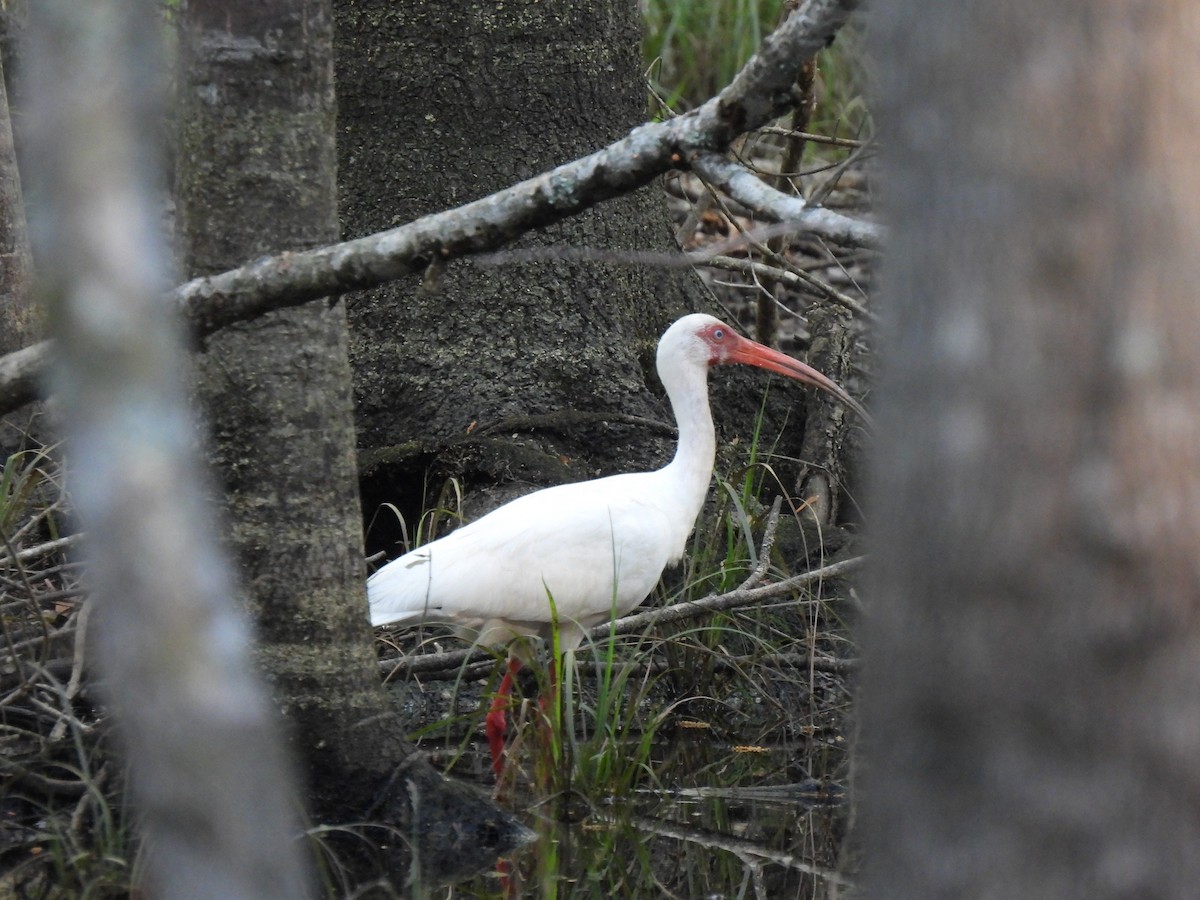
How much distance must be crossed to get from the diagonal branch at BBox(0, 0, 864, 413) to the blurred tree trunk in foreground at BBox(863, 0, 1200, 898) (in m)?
0.91

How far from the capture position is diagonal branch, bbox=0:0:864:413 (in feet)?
7.60

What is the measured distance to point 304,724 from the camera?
11.2 feet

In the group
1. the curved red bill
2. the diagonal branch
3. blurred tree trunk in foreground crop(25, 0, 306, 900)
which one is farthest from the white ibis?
blurred tree trunk in foreground crop(25, 0, 306, 900)

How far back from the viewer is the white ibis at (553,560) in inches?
180

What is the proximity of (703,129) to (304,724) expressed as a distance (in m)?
1.66

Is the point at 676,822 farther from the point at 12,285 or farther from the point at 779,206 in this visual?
the point at 12,285

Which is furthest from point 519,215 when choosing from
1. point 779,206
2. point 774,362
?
point 774,362

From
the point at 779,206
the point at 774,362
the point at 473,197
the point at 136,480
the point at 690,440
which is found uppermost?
the point at 779,206

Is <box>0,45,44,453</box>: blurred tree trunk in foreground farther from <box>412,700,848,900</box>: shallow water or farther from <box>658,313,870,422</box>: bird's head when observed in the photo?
<box>658,313,870,422</box>: bird's head

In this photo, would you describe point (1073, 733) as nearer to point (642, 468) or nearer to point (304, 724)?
point (304, 724)

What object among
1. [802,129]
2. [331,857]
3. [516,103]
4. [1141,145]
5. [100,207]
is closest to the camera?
[100,207]

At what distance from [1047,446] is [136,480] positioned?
26.9 inches

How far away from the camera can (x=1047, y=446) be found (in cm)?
125

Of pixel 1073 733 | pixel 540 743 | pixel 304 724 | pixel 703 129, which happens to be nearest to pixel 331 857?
pixel 304 724
